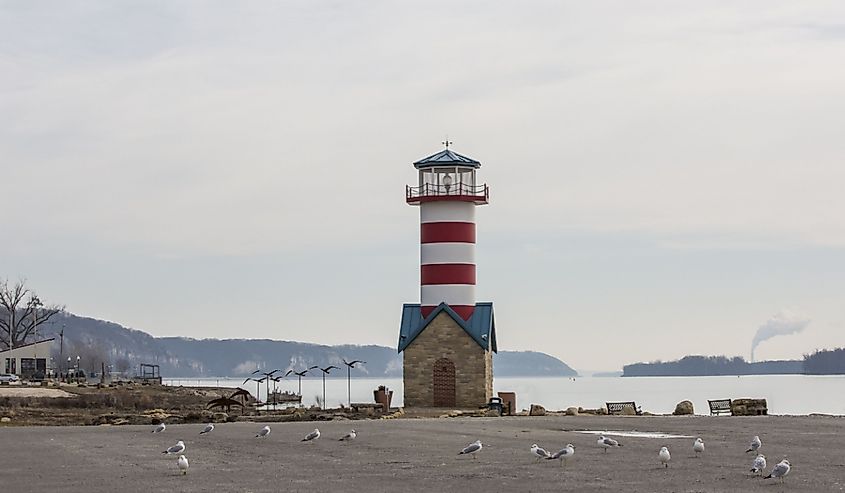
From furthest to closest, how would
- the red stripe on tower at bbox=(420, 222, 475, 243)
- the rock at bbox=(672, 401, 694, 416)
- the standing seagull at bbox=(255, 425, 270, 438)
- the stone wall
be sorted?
the red stripe on tower at bbox=(420, 222, 475, 243) → the stone wall → the rock at bbox=(672, 401, 694, 416) → the standing seagull at bbox=(255, 425, 270, 438)

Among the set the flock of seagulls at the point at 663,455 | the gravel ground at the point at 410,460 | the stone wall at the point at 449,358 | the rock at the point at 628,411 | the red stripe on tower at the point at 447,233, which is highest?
the red stripe on tower at the point at 447,233

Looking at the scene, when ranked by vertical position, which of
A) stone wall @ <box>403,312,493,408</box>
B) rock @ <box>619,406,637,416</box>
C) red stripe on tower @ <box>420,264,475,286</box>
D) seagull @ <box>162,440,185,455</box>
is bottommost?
rock @ <box>619,406,637,416</box>

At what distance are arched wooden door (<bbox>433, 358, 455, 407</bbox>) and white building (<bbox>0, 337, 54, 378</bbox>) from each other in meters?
58.8

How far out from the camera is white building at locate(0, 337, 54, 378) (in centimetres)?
10269

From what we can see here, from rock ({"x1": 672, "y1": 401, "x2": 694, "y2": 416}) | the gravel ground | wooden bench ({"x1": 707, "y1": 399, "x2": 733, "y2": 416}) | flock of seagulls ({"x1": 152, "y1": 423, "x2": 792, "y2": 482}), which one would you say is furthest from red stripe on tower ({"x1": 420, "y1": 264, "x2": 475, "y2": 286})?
flock of seagulls ({"x1": 152, "y1": 423, "x2": 792, "y2": 482})

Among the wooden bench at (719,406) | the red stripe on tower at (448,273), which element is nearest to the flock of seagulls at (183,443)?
the red stripe on tower at (448,273)

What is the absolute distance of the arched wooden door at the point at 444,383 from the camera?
51.0 metres

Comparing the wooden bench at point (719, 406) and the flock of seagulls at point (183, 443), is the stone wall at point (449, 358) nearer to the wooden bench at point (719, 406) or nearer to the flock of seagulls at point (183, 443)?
the wooden bench at point (719, 406)

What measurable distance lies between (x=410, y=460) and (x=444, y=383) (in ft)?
90.4

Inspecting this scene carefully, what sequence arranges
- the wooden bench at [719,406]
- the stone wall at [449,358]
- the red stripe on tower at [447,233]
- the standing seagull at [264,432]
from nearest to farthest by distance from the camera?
1. the standing seagull at [264,432]
2. the wooden bench at [719,406]
3. the stone wall at [449,358]
4. the red stripe on tower at [447,233]

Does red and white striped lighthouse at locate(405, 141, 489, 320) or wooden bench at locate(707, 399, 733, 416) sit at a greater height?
red and white striped lighthouse at locate(405, 141, 489, 320)

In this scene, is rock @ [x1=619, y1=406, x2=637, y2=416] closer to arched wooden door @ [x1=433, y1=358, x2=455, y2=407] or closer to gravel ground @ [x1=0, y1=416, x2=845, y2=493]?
arched wooden door @ [x1=433, y1=358, x2=455, y2=407]

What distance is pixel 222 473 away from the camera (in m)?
21.4

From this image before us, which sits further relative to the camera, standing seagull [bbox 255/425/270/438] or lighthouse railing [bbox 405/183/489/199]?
lighthouse railing [bbox 405/183/489/199]
